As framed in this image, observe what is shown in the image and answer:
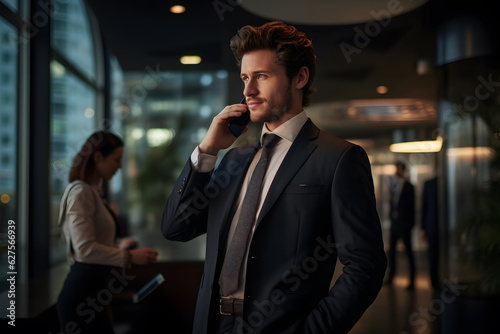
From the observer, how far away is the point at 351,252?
129cm

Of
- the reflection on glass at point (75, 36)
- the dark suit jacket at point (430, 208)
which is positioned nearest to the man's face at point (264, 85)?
the reflection on glass at point (75, 36)

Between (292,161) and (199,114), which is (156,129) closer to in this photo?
(199,114)

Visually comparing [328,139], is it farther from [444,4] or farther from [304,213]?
[444,4]

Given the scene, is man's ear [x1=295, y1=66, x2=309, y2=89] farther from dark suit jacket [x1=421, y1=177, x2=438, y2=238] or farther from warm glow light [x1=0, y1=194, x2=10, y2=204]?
dark suit jacket [x1=421, y1=177, x2=438, y2=238]

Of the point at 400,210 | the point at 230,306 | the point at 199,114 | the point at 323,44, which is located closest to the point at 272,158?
the point at 230,306

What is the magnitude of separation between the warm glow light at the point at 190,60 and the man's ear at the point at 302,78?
559cm

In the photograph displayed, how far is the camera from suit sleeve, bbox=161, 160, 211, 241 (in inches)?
59.4

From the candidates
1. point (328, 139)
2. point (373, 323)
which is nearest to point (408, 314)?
point (373, 323)

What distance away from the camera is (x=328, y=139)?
146 cm

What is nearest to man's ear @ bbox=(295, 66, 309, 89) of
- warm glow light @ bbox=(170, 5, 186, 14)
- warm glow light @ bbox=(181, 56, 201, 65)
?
warm glow light @ bbox=(170, 5, 186, 14)

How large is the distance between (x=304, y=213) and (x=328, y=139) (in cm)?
28

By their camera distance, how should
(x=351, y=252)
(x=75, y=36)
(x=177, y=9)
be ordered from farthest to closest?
(x=75, y=36)
(x=177, y=9)
(x=351, y=252)

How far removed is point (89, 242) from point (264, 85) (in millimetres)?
1621

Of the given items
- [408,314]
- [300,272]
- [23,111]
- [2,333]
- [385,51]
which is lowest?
[408,314]
